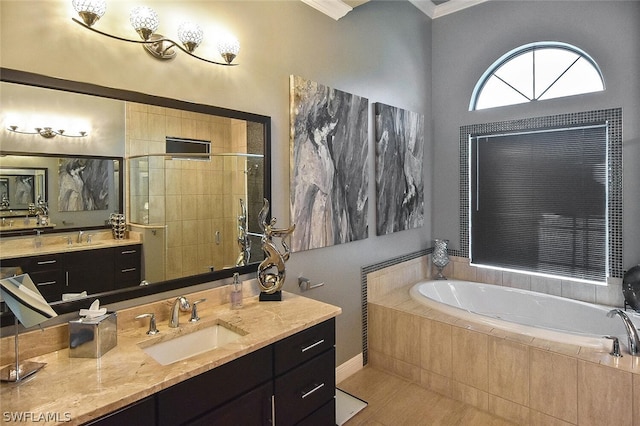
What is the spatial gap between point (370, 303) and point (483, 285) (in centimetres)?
128

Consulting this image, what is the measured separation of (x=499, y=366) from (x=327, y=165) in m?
1.83

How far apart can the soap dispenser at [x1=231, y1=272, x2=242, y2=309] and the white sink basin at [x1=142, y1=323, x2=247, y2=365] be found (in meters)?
0.19

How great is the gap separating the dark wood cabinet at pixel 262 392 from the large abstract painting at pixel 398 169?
5.19 ft

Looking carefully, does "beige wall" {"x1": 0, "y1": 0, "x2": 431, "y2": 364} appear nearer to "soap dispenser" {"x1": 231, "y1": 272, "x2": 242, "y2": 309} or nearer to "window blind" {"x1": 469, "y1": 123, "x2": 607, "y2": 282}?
"soap dispenser" {"x1": 231, "y1": 272, "x2": 242, "y2": 309}

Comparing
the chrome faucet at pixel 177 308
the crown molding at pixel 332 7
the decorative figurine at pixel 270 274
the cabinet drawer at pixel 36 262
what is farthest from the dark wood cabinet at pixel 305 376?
the crown molding at pixel 332 7

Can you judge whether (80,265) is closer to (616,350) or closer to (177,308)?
(177,308)

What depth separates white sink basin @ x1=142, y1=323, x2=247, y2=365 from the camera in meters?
1.57

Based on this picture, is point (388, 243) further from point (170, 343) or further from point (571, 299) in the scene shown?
point (170, 343)

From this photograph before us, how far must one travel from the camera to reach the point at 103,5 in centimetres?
146

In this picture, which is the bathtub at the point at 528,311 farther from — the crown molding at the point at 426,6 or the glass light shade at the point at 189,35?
the crown molding at the point at 426,6

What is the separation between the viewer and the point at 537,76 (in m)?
3.33

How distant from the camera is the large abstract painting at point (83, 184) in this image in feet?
4.85

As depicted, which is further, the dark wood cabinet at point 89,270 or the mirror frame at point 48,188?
the dark wood cabinet at point 89,270

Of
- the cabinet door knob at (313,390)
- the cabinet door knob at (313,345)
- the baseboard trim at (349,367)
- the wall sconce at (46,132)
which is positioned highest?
the wall sconce at (46,132)
